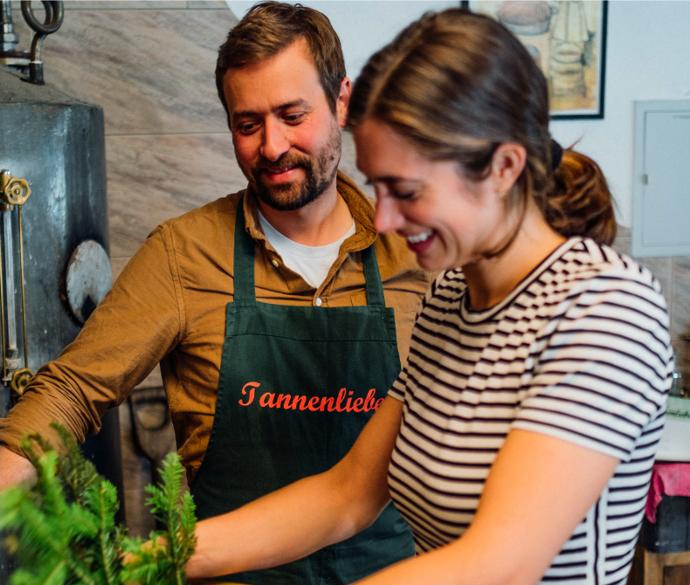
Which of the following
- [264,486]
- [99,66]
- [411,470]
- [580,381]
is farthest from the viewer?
[99,66]

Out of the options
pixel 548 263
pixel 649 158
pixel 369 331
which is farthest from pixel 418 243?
pixel 649 158

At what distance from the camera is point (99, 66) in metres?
2.73

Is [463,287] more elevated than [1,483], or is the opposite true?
[463,287]

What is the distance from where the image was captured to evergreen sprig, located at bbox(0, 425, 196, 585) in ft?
2.58

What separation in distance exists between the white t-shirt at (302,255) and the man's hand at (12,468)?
54 cm

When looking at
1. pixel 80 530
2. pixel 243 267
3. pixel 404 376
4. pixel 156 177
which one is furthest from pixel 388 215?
pixel 156 177

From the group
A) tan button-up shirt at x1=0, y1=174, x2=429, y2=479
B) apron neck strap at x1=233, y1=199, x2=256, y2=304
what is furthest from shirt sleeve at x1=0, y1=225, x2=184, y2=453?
apron neck strap at x1=233, y1=199, x2=256, y2=304

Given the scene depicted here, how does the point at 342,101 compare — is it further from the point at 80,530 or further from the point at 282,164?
the point at 80,530

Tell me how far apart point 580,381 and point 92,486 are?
1.51ft

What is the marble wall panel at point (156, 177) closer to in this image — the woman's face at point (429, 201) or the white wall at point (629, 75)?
the white wall at point (629, 75)

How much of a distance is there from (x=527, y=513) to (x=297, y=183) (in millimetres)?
865

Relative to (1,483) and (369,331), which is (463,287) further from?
(1,483)

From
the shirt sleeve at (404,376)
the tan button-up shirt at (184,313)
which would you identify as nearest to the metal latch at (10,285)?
the tan button-up shirt at (184,313)

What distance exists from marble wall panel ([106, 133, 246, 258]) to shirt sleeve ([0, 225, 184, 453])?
46.4 inches
